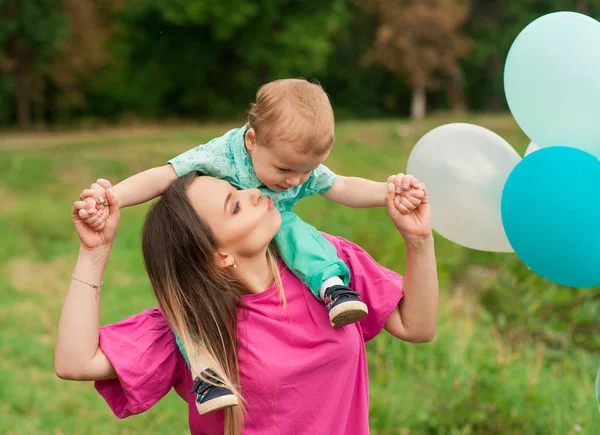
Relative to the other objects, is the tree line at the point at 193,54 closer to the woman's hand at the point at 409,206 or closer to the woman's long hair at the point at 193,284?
the woman's long hair at the point at 193,284

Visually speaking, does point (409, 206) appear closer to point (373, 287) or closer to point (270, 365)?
point (373, 287)

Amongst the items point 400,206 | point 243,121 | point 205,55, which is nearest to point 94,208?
point 400,206

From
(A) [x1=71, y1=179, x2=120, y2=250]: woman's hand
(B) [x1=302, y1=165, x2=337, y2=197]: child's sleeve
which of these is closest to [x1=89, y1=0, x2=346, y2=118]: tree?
(B) [x1=302, y1=165, x2=337, y2=197]: child's sleeve

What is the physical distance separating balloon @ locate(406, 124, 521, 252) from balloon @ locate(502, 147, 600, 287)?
0.29ft

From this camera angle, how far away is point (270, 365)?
161 cm

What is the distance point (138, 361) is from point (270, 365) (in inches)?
11.4

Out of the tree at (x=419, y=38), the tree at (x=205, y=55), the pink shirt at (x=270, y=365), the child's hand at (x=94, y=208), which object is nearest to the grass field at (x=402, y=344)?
the pink shirt at (x=270, y=365)

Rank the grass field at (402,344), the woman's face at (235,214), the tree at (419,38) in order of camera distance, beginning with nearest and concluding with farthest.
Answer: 1. the woman's face at (235,214)
2. the grass field at (402,344)
3. the tree at (419,38)

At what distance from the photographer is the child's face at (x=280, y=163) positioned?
1.52 m

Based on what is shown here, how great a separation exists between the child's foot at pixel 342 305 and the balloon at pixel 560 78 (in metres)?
0.71

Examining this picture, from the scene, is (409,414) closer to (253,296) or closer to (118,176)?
(253,296)

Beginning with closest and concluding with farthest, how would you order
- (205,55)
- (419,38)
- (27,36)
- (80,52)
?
1. (27,36)
2. (80,52)
3. (419,38)
4. (205,55)

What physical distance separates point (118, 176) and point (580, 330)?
20.7 ft

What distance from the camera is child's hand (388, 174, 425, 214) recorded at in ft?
5.54
